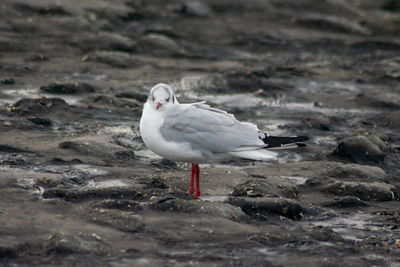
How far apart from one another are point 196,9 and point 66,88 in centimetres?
768

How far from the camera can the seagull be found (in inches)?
226

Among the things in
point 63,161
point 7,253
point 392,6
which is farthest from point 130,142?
point 392,6

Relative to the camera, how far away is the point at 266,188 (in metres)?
6.07

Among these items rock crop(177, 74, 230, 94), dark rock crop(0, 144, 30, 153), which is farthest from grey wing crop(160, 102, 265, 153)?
rock crop(177, 74, 230, 94)

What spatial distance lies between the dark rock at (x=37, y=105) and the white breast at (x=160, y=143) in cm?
309

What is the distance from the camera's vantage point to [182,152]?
5.74m

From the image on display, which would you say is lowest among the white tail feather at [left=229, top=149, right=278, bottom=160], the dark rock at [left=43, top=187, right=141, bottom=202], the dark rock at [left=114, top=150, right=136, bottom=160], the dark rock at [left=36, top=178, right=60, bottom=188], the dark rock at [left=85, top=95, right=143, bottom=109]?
the dark rock at [left=43, top=187, right=141, bottom=202]

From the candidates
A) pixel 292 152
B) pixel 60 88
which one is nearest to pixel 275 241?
pixel 292 152

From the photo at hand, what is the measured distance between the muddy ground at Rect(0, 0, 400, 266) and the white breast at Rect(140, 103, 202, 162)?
325 millimetres

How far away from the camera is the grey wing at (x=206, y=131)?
18.9 ft

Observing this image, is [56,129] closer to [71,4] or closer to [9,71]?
[9,71]

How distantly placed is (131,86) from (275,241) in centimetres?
583

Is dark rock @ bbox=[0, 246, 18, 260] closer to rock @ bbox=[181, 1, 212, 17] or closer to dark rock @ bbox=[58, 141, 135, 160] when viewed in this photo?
dark rock @ bbox=[58, 141, 135, 160]

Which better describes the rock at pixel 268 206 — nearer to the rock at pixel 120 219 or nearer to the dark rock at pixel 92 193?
the dark rock at pixel 92 193
